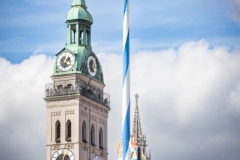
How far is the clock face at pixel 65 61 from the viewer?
7994 cm

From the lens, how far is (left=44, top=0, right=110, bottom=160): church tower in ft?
260

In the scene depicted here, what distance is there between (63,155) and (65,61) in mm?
7690

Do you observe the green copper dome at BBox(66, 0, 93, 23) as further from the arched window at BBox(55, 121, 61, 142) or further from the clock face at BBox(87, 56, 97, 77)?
the arched window at BBox(55, 121, 61, 142)

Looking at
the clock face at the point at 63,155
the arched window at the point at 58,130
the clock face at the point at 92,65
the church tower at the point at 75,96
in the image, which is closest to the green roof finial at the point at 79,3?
the church tower at the point at 75,96

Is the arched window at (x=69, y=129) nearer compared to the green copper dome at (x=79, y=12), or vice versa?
the arched window at (x=69, y=129)

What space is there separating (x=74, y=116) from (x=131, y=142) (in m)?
38.2

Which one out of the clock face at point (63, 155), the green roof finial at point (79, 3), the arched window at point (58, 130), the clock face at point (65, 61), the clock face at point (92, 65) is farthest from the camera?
the green roof finial at point (79, 3)

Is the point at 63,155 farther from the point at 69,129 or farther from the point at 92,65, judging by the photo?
the point at 92,65

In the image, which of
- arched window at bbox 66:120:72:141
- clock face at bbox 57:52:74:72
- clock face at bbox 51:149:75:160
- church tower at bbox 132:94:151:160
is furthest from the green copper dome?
church tower at bbox 132:94:151:160

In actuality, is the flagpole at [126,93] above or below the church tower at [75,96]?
below

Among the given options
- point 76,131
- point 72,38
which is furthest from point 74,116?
point 72,38

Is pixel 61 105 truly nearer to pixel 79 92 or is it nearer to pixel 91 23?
pixel 79 92

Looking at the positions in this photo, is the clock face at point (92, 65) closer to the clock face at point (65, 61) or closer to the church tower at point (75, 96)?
the church tower at point (75, 96)

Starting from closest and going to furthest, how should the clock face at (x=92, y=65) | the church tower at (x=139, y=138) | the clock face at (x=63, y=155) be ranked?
1. the clock face at (x=63, y=155)
2. the clock face at (x=92, y=65)
3. the church tower at (x=139, y=138)
